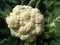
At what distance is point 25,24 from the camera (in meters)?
1.08

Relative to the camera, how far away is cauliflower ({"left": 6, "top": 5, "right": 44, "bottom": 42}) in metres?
1.07

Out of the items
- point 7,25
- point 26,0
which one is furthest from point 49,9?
point 7,25

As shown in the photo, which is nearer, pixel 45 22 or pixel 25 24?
pixel 25 24

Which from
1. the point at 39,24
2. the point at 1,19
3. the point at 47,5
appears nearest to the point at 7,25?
the point at 1,19

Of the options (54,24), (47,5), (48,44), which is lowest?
(48,44)

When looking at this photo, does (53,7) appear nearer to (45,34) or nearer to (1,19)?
(45,34)

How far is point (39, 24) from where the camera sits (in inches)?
43.0

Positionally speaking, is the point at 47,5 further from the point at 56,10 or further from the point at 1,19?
the point at 1,19

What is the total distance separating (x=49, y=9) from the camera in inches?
48.6

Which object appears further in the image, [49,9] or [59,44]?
[49,9]

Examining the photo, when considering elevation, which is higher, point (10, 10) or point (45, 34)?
point (10, 10)

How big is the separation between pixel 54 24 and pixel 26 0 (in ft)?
0.80

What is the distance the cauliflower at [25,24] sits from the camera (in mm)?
1070

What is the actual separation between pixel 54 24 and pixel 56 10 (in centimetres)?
13
